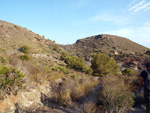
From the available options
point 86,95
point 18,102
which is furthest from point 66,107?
point 18,102

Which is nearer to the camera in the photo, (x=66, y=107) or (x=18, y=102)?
(x=18, y=102)

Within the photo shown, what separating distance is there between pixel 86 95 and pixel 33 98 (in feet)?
8.99

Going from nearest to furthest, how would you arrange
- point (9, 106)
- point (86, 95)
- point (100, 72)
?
point (9, 106) → point (86, 95) → point (100, 72)

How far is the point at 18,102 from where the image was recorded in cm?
451

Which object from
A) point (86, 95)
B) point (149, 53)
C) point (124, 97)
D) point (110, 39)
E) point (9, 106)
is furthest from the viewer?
point (110, 39)

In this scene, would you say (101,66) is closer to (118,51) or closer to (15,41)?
(15,41)

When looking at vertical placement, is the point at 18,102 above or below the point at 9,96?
below

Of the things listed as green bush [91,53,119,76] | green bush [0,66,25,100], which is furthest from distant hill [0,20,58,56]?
green bush [0,66,25,100]

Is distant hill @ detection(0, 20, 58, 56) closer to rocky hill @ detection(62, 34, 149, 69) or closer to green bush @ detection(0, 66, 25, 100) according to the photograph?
green bush @ detection(0, 66, 25, 100)

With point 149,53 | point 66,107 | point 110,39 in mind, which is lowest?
point 66,107

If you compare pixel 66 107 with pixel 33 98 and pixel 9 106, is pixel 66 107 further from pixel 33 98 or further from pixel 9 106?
pixel 9 106

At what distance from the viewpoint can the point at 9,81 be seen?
440cm

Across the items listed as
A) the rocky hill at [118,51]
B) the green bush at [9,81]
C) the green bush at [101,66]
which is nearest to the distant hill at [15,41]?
the green bush at [101,66]

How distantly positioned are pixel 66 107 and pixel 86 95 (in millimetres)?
1323
